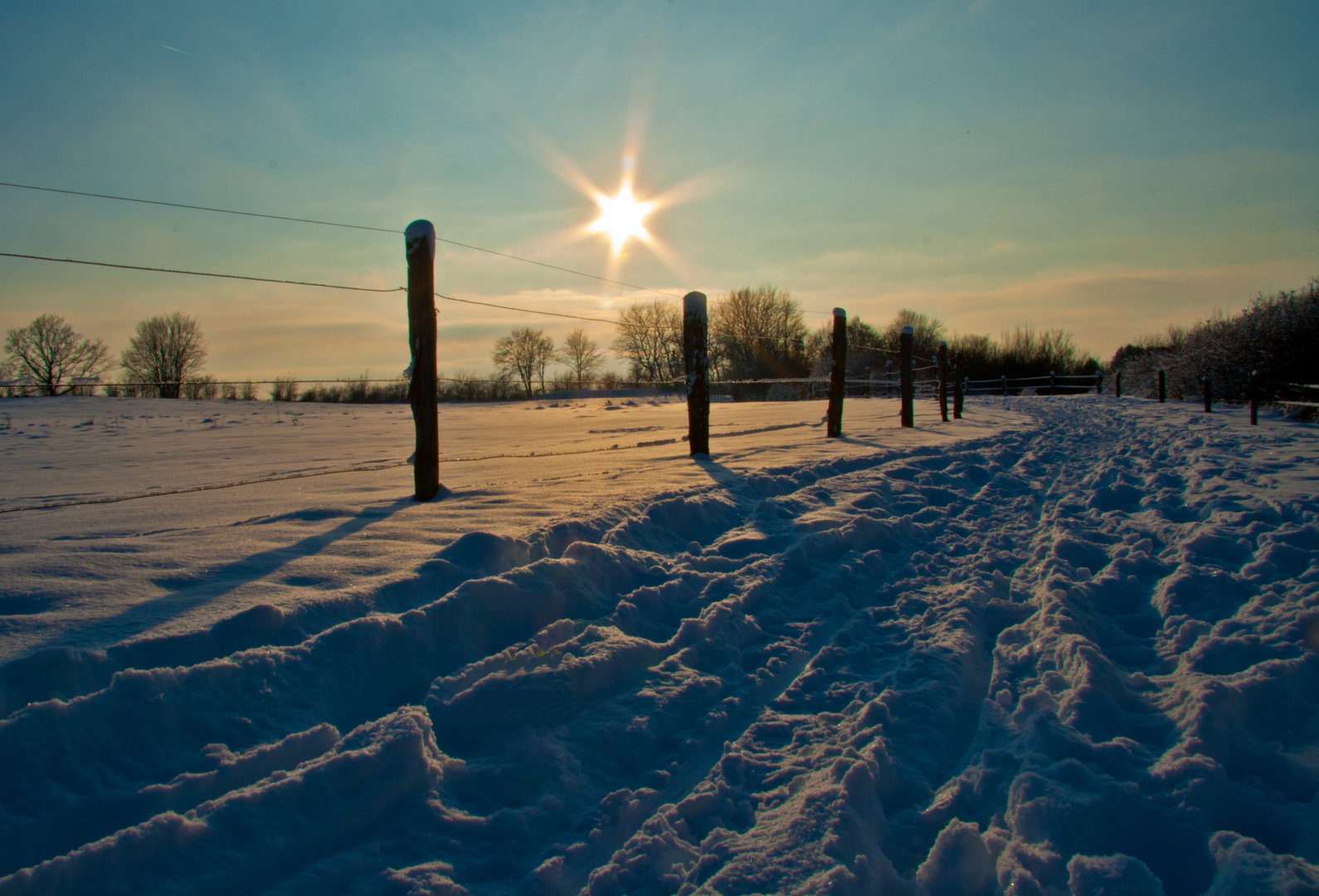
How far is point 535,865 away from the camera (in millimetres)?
1552

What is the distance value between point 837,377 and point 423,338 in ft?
22.4

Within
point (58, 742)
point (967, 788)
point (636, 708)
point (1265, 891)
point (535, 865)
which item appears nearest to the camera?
point (1265, 891)

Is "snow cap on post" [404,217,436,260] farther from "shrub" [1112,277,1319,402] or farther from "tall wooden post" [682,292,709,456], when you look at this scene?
"shrub" [1112,277,1319,402]

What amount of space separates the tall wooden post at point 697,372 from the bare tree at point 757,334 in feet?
123

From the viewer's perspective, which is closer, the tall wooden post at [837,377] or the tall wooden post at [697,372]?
the tall wooden post at [697,372]

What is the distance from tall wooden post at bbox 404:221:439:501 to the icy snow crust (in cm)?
74

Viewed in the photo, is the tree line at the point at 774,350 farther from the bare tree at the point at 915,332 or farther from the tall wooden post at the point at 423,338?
the tall wooden post at the point at 423,338

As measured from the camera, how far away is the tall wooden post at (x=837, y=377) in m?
9.41

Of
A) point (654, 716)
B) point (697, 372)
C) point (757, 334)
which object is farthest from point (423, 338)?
point (757, 334)

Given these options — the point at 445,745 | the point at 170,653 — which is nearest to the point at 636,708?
the point at 445,745

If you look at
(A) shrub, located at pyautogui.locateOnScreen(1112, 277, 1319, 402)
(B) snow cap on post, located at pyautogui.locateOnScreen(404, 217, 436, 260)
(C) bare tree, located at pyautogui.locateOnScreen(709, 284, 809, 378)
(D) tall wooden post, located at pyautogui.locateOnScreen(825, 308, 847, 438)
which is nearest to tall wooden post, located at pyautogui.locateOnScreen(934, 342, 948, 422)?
(D) tall wooden post, located at pyautogui.locateOnScreen(825, 308, 847, 438)

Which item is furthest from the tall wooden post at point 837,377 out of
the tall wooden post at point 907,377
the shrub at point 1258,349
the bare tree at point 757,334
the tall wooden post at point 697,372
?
the bare tree at point 757,334

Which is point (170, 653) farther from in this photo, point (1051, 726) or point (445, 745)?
point (1051, 726)

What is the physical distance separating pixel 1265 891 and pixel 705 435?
19.3ft
